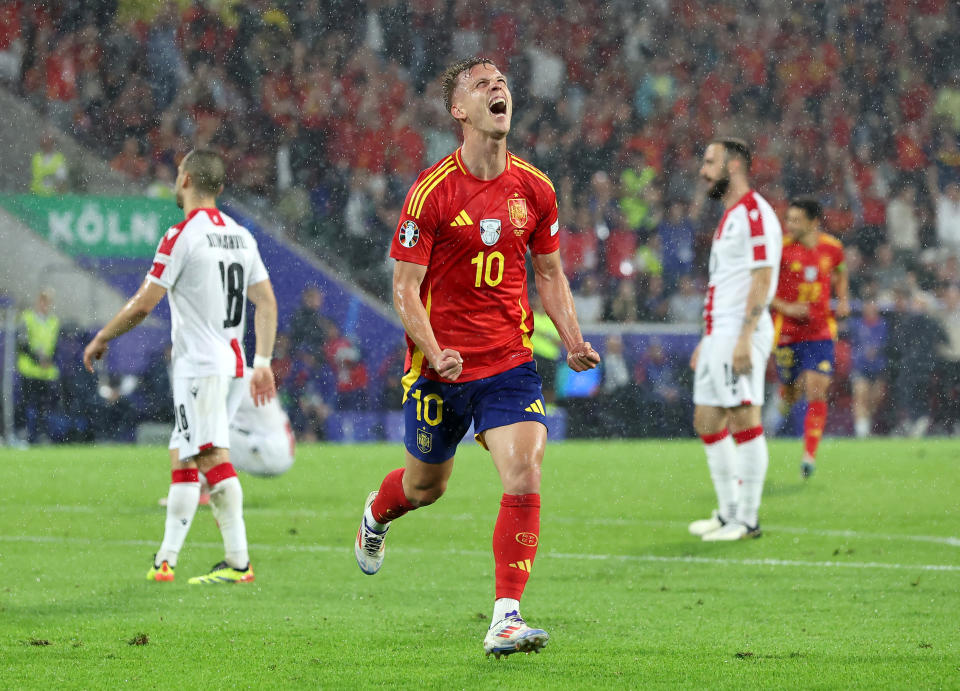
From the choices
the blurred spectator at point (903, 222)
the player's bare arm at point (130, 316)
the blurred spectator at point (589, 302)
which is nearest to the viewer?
the player's bare arm at point (130, 316)

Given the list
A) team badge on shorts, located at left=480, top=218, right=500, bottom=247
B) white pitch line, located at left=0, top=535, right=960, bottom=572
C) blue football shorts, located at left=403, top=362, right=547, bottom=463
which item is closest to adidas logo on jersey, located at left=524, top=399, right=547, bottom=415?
blue football shorts, located at left=403, top=362, right=547, bottom=463

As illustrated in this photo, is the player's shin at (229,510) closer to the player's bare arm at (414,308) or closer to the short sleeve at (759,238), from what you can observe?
the player's bare arm at (414,308)

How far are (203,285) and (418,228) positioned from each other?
6.76 ft

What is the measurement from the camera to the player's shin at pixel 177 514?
22.4ft

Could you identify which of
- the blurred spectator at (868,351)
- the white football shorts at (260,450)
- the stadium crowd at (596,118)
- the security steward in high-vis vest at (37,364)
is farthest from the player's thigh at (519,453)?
the blurred spectator at (868,351)

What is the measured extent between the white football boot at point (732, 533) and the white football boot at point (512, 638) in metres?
3.98

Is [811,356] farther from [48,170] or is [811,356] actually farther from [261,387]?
[48,170]

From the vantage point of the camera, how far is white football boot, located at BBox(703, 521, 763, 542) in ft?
27.5

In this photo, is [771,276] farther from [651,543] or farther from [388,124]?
[388,124]

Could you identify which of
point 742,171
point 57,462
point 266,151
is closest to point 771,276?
point 742,171

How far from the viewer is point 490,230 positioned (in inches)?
203

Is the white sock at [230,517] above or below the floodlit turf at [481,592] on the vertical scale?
above

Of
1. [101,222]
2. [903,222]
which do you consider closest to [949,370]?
[903,222]

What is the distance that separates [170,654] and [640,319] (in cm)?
1373
